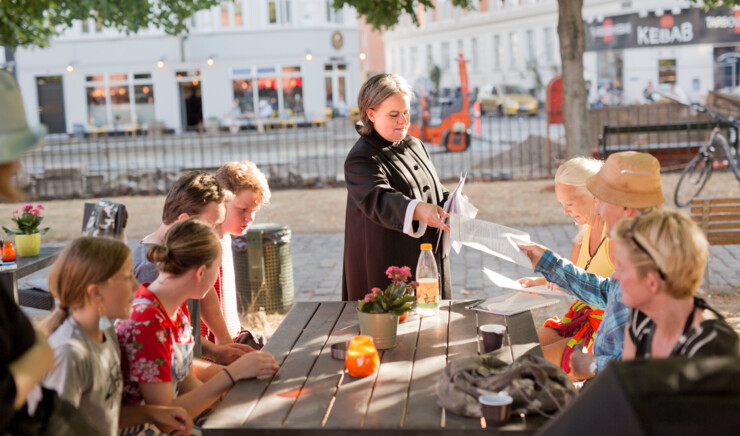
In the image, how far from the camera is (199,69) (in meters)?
38.0

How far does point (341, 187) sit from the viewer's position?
15250mm

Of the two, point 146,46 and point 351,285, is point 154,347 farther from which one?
point 146,46

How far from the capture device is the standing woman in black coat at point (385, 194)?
4094 mm

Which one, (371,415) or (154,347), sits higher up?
(154,347)

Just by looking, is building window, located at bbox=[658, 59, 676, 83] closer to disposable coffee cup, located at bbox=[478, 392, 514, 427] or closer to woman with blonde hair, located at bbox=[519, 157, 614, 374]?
woman with blonde hair, located at bbox=[519, 157, 614, 374]

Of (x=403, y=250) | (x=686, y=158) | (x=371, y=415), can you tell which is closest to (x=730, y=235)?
(x=403, y=250)

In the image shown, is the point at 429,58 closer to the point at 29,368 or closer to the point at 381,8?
the point at 381,8

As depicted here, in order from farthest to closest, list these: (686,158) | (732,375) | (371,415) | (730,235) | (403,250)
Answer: (686,158) → (730,235) → (403,250) → (371,415) → (732,375)

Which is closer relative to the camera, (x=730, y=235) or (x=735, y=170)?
(x=730, y=235)

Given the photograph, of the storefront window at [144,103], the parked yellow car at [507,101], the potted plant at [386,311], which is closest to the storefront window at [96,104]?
the storefront window at [144,103]

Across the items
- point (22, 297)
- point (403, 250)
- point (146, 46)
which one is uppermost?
point (146, 46)

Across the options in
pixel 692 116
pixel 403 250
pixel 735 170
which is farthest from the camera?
pixel 692 116

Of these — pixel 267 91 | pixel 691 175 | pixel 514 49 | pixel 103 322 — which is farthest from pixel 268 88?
pixel 103 322

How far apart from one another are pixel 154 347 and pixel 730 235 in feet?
17.6
